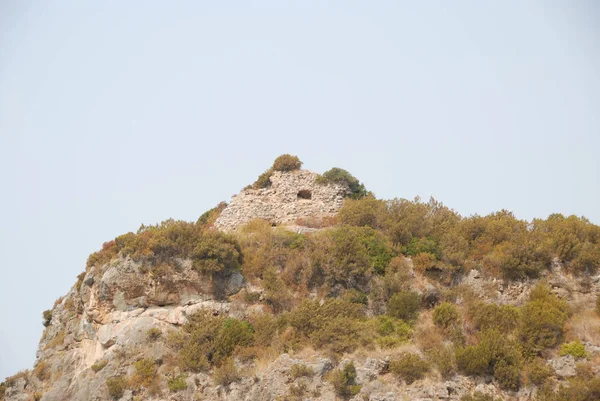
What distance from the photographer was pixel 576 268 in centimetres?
2502

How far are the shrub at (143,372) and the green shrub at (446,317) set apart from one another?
380 inches

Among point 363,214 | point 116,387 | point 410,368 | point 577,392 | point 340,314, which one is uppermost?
point 363,214

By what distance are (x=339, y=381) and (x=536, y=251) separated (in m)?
9.46

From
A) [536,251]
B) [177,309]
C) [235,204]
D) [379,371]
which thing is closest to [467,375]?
[379,371]

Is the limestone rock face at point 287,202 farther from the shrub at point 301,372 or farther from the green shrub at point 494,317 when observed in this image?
the shrub at point 301,372

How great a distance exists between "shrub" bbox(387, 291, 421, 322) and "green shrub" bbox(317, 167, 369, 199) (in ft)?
33.2

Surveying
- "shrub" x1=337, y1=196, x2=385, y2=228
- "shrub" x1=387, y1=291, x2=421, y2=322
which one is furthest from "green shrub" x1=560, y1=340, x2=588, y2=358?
"shrub" x1=337, y1=196, x2=385, y2=228

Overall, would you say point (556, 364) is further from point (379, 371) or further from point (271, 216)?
point (271, 216)

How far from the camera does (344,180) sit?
3431cm

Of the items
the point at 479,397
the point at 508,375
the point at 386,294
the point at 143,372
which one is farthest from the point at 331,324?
the point at 143,372

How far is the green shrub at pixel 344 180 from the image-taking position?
34250 millimetres

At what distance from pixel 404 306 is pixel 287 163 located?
12706 mm

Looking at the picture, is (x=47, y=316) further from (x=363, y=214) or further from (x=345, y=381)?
(x=345, y=381)

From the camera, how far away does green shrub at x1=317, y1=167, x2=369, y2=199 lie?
34.2 meters
